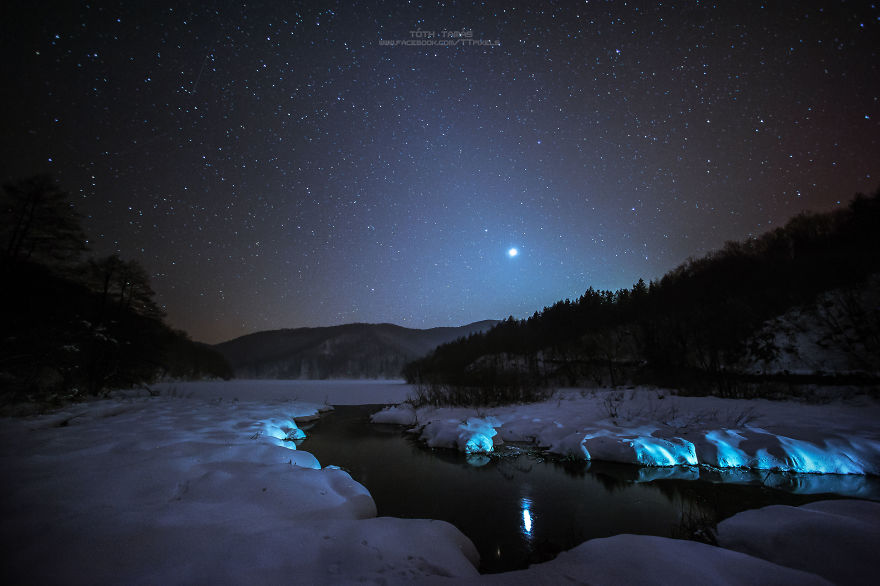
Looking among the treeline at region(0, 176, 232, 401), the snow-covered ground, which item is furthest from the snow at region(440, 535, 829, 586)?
the treeline at region(0, 176, 232, 401)

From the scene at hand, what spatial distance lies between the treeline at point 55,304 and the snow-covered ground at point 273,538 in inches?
471

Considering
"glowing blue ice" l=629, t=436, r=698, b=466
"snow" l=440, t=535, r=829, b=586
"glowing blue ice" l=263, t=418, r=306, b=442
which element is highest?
"snow" l=440, t=535, r=829, b=586

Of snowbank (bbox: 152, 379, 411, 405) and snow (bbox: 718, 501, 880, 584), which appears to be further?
snowbank (bbox: 152, 379, 411, 405)

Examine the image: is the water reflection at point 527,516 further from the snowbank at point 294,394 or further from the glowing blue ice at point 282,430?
the snowbank at point 294,394

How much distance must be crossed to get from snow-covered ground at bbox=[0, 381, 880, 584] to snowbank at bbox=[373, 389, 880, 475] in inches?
229

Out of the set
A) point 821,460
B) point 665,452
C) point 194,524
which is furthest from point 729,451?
point 194,524

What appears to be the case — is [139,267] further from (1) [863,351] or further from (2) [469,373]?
(1) [863,351]

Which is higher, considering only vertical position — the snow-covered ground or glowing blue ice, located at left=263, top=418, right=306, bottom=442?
the snow-covered ground

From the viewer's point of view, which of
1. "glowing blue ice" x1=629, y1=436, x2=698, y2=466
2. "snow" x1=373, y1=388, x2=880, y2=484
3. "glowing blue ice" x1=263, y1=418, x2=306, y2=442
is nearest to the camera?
"snow" x1=373, y1=388, x2=880, y2=484

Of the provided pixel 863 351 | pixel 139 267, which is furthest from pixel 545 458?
pixel 139 267

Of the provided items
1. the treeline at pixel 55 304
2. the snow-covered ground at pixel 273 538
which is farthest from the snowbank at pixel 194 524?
the treeline at pixel 55 304

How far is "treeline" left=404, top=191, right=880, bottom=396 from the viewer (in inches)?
976

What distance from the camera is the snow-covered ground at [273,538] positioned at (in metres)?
2.95

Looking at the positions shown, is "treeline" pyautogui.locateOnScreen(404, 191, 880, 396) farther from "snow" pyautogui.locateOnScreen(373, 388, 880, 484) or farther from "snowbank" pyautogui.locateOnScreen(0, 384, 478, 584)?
"snowbank" pyautogui.locateOnScreen(0, 384, 478, 584)
